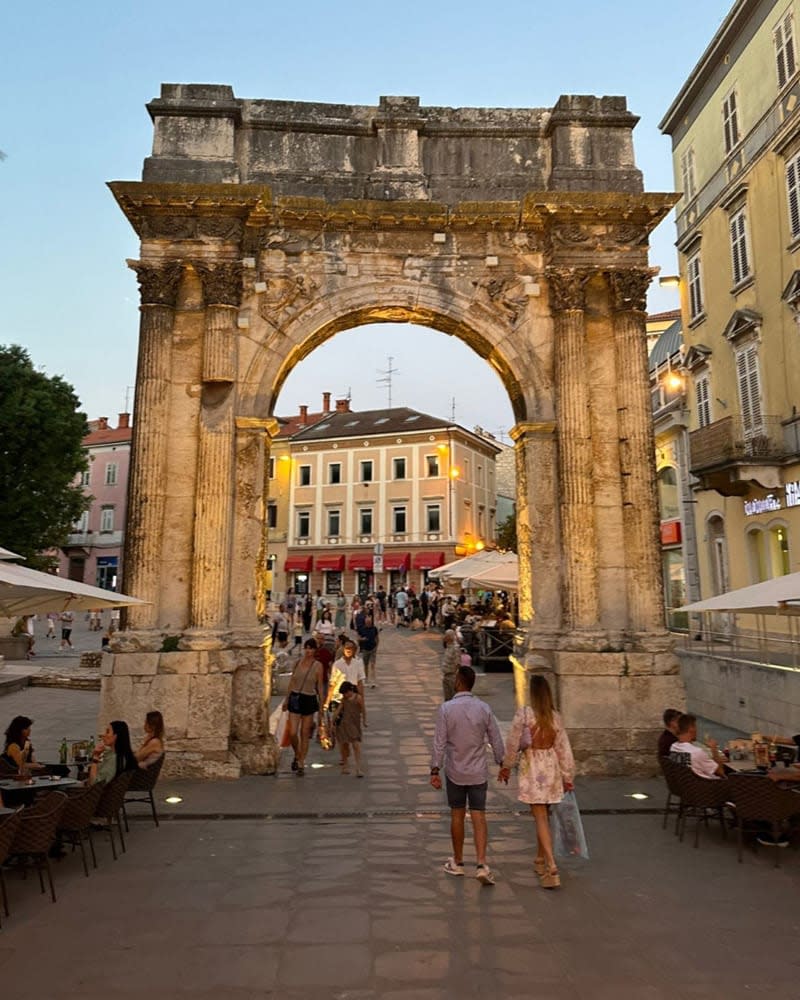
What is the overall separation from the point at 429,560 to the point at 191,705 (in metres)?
38.1

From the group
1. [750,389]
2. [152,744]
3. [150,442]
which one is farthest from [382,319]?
[750,389]

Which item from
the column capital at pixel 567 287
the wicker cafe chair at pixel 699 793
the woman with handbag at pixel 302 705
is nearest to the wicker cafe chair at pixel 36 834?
the woman with handbag at pixel 302 705

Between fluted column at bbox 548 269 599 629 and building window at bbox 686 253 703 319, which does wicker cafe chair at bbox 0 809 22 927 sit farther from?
building window at bbox 686 253 703 319

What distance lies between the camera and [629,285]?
35.3ft

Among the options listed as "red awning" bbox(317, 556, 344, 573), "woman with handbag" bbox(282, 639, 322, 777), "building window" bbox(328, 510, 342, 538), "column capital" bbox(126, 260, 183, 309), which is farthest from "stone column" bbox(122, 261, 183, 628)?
"building window" bbox(328, 510, 342, 538)

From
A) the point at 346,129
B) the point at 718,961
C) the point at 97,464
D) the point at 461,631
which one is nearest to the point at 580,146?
the point at 346,129

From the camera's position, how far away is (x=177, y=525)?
33.4 ft

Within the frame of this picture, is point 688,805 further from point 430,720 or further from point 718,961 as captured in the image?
point 430,720

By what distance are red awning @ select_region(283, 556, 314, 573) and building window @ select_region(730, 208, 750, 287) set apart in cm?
3583

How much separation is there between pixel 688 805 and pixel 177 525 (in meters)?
7.31

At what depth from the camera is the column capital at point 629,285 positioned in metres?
10.8

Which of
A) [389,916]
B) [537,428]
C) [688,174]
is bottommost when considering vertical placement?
[389,916]

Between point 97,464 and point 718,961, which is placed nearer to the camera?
point 718,961

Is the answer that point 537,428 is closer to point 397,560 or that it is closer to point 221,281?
point 221,281
